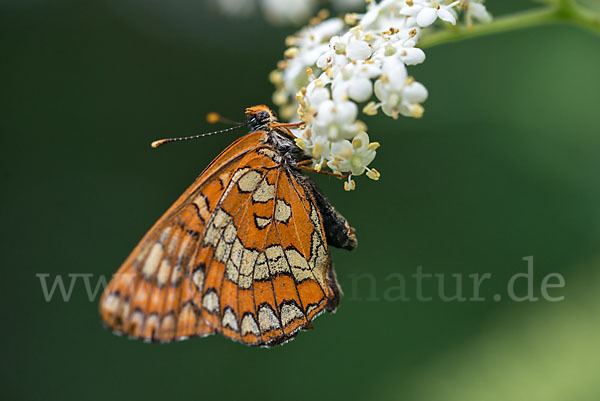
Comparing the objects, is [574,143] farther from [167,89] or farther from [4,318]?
[4,318]

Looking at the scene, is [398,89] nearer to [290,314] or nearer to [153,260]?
[290,314]

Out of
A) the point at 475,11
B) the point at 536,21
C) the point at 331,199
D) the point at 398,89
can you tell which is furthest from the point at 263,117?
the point at 331,199

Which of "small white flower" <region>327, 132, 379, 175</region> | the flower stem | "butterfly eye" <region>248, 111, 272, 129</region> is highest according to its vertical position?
the flower stem

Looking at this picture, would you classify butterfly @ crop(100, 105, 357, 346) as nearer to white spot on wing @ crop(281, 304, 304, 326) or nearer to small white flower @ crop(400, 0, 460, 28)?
white spot on wing @ crop(281, 304, 304, 326)

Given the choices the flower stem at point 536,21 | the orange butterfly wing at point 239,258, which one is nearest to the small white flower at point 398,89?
the flower stem at point 536,21

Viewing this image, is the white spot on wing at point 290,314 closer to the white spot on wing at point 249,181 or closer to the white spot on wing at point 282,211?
the white spot on wing at point 282,211

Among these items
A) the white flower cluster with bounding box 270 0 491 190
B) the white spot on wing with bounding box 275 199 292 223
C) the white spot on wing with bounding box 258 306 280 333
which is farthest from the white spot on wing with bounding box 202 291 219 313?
the white flower cluster with bounding box 270 0 491 190

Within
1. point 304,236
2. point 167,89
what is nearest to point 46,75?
point 167,89
